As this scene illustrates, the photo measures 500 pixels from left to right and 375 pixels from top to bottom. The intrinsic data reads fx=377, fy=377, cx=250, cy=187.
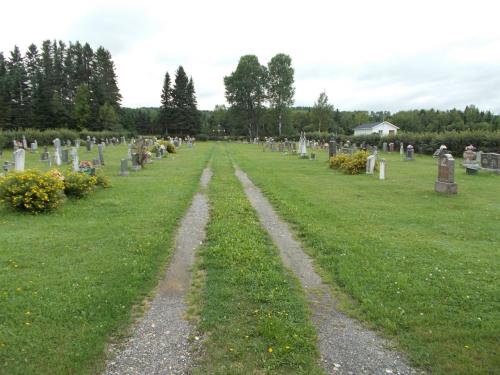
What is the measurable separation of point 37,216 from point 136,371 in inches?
287

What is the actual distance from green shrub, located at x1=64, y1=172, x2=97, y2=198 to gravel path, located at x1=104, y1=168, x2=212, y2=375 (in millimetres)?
6666

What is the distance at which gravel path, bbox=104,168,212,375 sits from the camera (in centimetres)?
354

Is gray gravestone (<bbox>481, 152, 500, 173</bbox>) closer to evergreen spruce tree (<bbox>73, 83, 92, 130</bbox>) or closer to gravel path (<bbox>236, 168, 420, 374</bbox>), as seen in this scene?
gravel path (<bbox>236, 168, 420, 374</bbox>)

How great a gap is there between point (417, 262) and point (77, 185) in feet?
31.9

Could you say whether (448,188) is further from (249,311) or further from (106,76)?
(106,76)

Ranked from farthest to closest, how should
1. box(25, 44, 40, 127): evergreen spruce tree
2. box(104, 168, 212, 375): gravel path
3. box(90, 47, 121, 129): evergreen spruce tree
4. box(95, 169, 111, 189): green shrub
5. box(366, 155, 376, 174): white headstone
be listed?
1. box(90, 47, 121, 129): evergreen spruce tree
2. box(25, 44, 40, 127): evergreen spruce tree
3. box(366, 155, 376, 174): white headstone
4. box(95, 169, 111, 189): green shrub
5. box(104, 168, 212, 375): gravel path

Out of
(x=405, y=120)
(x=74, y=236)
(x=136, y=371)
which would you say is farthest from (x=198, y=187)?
(x=405, y=120)

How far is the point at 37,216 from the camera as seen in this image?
30.6 ft

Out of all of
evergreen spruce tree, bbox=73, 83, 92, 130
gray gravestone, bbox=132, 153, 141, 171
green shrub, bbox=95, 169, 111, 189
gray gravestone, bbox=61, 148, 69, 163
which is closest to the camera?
green shrub, bbox=95, 169, 111, 189

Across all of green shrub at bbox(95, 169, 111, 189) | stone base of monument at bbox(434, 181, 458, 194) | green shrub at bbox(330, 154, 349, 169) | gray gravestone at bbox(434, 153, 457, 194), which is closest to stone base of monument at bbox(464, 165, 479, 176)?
green shrub at bbox(330, 154, 349, 169)

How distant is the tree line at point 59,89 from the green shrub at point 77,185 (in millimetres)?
58967

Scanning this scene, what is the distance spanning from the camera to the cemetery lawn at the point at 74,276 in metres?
3.72

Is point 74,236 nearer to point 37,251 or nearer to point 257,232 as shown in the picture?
point 37,251

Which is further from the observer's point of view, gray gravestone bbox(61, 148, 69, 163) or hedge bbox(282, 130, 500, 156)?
hedge bbox(282, 130, 500, 156)
